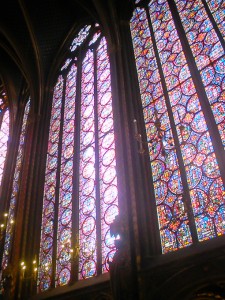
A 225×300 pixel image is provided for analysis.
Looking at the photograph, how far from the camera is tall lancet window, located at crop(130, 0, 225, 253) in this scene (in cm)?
690

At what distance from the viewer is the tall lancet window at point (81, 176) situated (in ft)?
28.4

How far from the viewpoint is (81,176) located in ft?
32.7

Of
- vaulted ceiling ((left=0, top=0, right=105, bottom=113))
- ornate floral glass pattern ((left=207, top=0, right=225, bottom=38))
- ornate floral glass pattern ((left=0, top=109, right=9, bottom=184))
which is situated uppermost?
vaulted ceiling ((left=0, top=0, right=105, bottom=113))

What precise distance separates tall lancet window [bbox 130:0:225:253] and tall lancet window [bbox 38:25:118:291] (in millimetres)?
1424

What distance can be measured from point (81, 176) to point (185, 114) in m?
3.42

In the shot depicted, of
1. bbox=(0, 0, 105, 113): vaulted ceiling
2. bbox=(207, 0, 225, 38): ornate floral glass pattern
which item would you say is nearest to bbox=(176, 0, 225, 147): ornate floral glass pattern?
bbox=(207, 0, 225, 38): ornate floral glass pattern

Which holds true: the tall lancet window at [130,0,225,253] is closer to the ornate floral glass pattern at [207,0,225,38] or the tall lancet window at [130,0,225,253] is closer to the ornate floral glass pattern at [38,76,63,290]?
the ornate floral glass pattern at [207,0,225,38]

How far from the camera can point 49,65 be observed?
1430 centimetres

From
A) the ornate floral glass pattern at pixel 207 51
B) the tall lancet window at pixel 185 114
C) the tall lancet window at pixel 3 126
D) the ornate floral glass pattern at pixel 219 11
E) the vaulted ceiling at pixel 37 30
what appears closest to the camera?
the tall lancet window at pixel 185 114

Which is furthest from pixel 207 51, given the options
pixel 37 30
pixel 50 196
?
pixel 37 30

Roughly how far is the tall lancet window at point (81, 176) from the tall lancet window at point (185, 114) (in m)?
1.42

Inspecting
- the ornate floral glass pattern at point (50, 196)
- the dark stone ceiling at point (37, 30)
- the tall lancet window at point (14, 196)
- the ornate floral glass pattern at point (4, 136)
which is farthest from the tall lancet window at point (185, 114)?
the ornate floral glass pattern at point (4, 136)

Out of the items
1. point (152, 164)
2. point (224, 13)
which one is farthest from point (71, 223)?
point (224, 13)

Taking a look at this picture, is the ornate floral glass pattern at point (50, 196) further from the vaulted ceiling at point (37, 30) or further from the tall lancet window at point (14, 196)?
the tall lancet window at point (14, 196)
